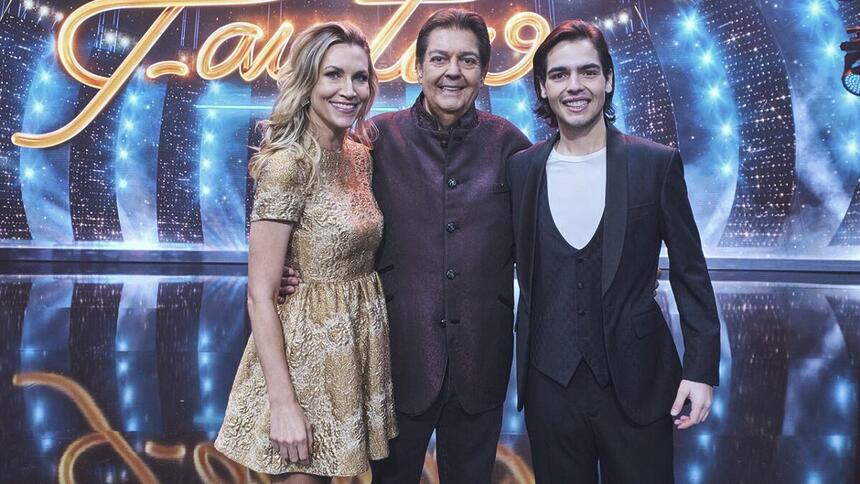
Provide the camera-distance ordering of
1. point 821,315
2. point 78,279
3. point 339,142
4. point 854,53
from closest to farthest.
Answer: point 339,142, point 821,315, point 78,279, point 854,53

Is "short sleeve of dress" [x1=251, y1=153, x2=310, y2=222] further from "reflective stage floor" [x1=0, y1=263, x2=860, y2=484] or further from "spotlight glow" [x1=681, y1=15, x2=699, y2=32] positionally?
"spotlight glow" [x1=681, y1=15, x2=699, y2=32]

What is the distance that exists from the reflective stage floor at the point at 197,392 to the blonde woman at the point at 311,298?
3.25 ft

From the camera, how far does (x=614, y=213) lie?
1.48 m

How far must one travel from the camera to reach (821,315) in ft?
18.8

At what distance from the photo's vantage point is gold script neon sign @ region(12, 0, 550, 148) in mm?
9188

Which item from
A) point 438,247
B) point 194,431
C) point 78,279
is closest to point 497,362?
point 438,247

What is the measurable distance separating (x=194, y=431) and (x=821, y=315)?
507 cm

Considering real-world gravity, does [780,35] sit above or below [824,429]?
above

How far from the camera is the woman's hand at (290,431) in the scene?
4.72 feet

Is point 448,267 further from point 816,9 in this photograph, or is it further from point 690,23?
point 816,9

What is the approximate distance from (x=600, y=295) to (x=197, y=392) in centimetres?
257

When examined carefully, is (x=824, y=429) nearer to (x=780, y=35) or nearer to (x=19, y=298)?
(x=19, y=298)

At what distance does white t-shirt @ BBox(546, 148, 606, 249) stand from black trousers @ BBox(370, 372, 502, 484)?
49 centimetres

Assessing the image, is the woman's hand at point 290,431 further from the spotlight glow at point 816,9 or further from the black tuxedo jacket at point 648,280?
the spotlight glow at point 816,9
